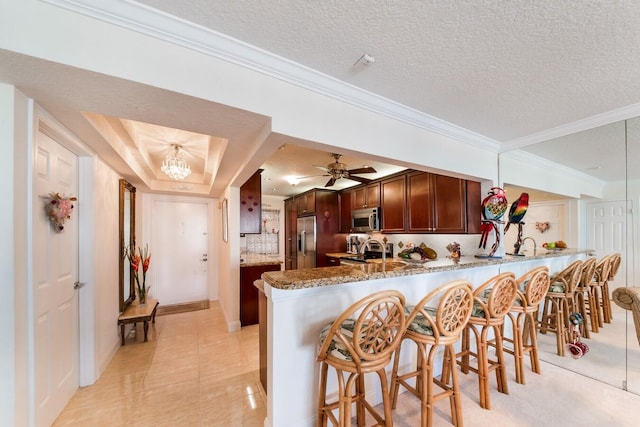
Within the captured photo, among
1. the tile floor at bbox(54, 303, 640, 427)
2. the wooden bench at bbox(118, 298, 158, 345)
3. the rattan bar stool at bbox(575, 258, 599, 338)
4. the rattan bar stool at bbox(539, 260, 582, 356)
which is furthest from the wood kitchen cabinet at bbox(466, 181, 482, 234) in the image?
the wooden bench at bbox(118, 298, 158, 345)

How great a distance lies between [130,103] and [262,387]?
7.66 feet

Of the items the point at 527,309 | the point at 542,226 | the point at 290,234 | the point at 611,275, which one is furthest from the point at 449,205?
Result: the point at 290,234

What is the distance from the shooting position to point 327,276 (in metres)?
1.62

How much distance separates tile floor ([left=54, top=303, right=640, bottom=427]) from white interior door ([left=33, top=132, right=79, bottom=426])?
273mm

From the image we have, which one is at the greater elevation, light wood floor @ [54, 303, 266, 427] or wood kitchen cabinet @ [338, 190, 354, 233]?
wood kitchen cabinet @ [338, 190, 354, 233]

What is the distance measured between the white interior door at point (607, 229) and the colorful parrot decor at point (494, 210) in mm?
771

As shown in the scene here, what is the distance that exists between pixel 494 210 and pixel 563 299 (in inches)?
48.2

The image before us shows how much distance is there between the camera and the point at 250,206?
356 centimetres

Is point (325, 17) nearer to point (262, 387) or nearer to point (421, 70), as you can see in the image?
point (421, 70)

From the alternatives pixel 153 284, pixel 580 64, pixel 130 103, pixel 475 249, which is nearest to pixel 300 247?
pixel 153 284

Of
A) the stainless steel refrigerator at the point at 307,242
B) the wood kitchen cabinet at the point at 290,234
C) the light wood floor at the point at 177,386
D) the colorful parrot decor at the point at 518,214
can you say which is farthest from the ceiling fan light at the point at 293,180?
the colorful parrot decor at the point at 518,214

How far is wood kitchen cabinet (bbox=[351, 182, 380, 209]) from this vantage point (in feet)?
15.0

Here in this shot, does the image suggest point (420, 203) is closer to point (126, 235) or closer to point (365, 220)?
point (365, 220)

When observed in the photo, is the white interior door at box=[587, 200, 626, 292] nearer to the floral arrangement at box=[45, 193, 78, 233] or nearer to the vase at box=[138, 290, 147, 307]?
the floral arrangement at box=[45, 193, 78, 233]
